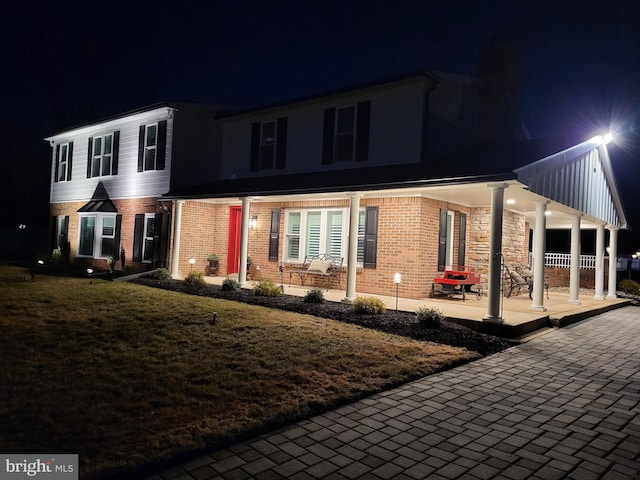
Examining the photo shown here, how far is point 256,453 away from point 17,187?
39549mm

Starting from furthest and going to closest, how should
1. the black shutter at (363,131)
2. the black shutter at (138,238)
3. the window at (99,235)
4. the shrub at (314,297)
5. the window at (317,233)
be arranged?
the window at (99,235)
the black shutter at (138,238)
the window at (317,233)
the black shutter at (363,131)
the shrub at (314,297)

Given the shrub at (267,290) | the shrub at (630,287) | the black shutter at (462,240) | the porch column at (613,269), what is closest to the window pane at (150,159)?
the shrub at (267,290)

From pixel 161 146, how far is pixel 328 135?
5906 millimetres

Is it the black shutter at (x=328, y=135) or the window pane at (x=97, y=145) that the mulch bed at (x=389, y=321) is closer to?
the black shutter at (x=328, y=135)

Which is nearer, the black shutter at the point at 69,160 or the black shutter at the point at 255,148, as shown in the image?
the black shutter at the point at 255,148

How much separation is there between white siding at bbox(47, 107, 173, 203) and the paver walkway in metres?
12.6

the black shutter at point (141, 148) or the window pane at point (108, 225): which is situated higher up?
the black shutter at point (141, 148)

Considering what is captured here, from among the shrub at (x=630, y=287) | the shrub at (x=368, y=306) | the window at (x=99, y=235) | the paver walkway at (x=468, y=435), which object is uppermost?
the window at (x=99, y=235)

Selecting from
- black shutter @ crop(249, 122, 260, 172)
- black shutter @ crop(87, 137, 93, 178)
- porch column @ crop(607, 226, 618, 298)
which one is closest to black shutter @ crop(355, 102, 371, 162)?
black shutter @ crop(249, 122, 260, 172)

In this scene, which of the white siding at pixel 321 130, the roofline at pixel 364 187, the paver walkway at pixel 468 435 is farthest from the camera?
the white siding at pixel 321 130

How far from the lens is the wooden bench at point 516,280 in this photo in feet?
42.4

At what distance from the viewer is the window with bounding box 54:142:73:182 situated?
1992cm

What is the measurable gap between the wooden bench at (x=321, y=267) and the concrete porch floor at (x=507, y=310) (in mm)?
456

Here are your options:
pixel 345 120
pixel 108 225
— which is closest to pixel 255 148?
pixel 345 120
